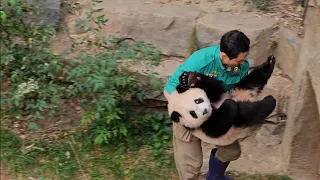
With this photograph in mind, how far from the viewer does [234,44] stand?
319 centimetres

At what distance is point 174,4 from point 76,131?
60.4 inches

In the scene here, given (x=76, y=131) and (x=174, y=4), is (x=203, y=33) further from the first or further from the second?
(x=76, y=131)

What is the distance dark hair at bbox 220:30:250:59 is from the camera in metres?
3.19

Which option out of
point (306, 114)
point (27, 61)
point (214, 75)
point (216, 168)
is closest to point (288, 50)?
point (306, 114)

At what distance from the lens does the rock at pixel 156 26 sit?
4949mm

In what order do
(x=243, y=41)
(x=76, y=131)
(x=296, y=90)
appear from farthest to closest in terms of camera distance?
(x=76, y=131) < (x=296, y=90) < (x=243, y=41)

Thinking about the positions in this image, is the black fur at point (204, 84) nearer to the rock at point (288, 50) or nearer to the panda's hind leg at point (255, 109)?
the panda's hind leg at point (255, 109)

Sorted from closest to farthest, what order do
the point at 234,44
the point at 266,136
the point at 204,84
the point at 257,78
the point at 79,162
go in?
the point at 234,44
the point at 204,84
the point at 257,78
the point at 79,162
the point at 266,136

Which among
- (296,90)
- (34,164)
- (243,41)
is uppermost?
(243,41)

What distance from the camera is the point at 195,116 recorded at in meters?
3.28

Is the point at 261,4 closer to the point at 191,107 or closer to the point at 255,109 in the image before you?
the point at 255,109

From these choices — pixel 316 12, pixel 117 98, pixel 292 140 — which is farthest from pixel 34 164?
pixel 316 12

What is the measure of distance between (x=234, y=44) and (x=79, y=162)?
1.83 meters

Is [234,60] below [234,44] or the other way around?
below
